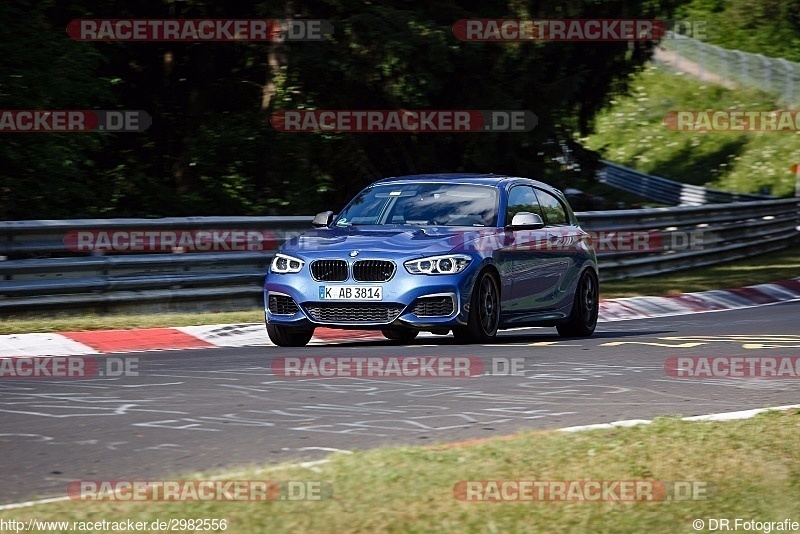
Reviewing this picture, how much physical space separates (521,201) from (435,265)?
2.02 metres

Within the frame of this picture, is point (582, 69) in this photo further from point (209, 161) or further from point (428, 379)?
point (428, 379)

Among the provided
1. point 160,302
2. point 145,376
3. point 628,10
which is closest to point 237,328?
point 160,302

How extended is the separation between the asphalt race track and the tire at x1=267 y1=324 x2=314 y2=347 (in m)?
0.22

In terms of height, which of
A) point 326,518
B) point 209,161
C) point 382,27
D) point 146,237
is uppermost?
point 382,27

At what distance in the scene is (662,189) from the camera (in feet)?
154

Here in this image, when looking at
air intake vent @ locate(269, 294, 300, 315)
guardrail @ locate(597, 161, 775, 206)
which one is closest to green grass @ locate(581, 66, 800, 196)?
guardrail @ locate(597, 161, 775, 206)

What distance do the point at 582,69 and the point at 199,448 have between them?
66.2ft

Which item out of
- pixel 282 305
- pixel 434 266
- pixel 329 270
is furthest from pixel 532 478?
pixel 282 305

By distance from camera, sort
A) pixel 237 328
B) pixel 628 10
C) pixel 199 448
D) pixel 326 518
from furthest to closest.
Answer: pixel 628 10 < pixel 237 328 < pixel 199 448 < pixel 326 518

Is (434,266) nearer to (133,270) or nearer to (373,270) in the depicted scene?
(373,270)

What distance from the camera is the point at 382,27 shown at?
20.7 metres

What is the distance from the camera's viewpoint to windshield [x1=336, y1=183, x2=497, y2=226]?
42.4 ft

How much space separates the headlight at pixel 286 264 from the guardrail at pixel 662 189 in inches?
1143

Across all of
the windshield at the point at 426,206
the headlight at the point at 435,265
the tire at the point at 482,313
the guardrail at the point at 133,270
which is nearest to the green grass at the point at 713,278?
the guardrail at the point at 133,270
